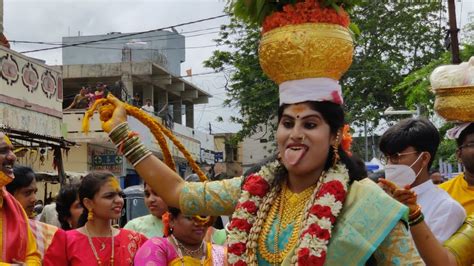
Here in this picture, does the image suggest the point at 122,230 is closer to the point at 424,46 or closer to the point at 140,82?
the point at 424,46

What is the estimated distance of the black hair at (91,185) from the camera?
16.8 feet

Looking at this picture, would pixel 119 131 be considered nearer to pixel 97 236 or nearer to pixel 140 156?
pixel 140 156

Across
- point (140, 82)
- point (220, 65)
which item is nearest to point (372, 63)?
point (220, 65)

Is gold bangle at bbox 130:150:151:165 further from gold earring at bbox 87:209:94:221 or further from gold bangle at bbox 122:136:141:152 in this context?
gold earring at bbox 87:209:94:221

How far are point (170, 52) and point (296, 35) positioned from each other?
30159mm

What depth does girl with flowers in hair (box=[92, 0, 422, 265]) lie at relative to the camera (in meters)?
2.78

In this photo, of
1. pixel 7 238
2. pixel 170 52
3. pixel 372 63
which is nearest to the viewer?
pixel 7 238

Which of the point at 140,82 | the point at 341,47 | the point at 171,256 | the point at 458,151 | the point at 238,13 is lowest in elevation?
the point at 171,256

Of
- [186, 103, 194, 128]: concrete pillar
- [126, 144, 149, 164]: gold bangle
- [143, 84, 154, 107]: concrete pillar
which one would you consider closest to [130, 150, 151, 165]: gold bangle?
[126, 144, 149, 164]: gold bangle

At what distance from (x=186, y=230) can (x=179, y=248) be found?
0.12m

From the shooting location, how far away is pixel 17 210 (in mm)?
4781

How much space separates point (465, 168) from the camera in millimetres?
4324

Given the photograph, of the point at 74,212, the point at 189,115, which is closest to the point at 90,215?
the point at 74,212

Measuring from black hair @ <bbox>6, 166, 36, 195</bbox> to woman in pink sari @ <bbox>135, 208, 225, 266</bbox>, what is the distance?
5.41 ft
